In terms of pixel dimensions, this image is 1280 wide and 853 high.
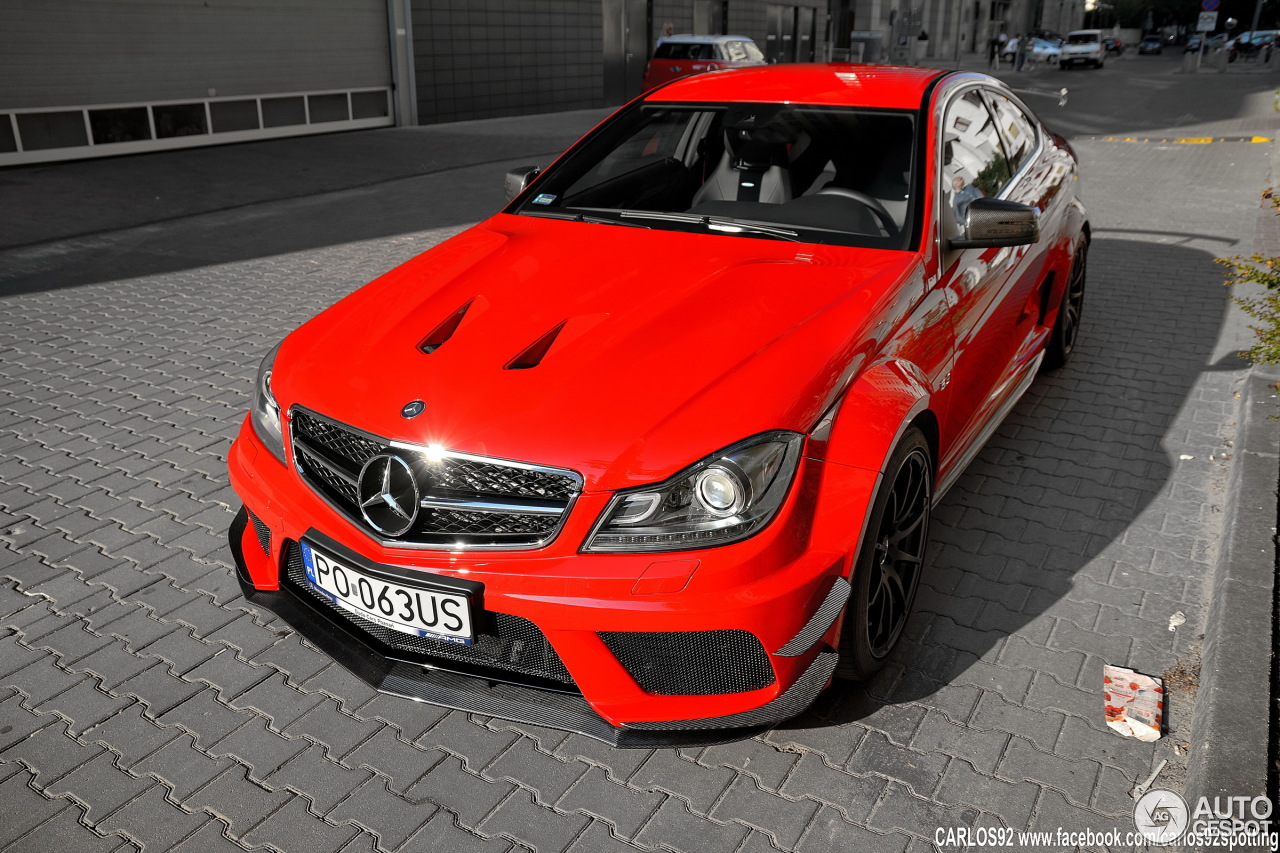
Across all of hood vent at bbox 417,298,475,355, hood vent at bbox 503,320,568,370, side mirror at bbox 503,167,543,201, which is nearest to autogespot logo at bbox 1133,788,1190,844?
hood vent at bbox 503,320,568,370

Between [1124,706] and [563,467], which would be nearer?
[563,467]

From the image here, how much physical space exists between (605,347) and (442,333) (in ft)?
1.74

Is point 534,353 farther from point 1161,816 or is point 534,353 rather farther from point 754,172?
point 1161,816

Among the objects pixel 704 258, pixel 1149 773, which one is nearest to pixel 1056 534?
pixel 1149 773

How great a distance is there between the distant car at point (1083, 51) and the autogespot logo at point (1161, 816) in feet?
158

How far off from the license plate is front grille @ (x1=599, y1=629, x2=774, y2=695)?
1.23 ft

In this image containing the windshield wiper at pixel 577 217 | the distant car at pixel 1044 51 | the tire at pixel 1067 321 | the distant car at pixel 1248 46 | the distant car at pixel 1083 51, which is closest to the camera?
the windshield wiper at pixel 577 217

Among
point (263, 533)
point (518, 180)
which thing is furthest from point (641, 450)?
point (518, 180)

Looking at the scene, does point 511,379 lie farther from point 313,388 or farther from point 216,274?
point 216,274

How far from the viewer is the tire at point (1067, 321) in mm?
5520

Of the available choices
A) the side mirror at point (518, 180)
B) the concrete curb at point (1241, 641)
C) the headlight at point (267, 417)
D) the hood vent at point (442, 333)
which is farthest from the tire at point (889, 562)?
the side mirror at point (518, 180)

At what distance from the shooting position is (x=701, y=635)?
2.38m

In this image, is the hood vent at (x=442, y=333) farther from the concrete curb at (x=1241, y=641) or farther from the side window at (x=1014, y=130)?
the side window at (x=1014, y=130)

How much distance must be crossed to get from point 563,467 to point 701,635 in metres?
0.52
